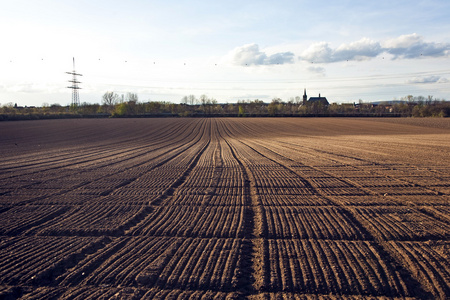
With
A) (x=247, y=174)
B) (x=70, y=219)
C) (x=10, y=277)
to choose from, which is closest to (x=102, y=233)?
(x=70, y=219)

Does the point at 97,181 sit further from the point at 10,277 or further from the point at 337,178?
the point at 337,178

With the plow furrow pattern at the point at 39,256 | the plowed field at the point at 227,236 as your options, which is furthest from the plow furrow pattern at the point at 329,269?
the plow furrow pattern at the point at 39,256

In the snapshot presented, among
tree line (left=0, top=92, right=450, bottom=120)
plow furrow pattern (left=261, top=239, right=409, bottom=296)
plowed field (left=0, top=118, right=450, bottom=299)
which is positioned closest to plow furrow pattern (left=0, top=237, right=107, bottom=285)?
plowed field (left=0, top=118, right=450, bottom=299)

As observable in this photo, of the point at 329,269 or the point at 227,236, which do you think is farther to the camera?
the point at 227,236

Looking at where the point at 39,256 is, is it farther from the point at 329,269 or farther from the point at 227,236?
the point at 329,269

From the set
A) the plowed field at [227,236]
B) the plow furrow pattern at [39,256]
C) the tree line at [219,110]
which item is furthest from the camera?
the tree line at [219,110]

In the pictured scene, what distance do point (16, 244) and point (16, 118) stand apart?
69978mm

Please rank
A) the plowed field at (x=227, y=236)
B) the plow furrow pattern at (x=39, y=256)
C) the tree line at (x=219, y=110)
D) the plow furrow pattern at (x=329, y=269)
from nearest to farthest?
the plow furrow pattern at (x=329, y=269)
the plowed field at (x=227, y=236)
the plow furrow pattern at (x=39, y=256)
the tree line at (x=219, y=110)

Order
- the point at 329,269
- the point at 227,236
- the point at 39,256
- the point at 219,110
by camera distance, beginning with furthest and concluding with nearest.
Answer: the point at 219,110
the point at 227,236
the point at 39,256
the point at 329,269

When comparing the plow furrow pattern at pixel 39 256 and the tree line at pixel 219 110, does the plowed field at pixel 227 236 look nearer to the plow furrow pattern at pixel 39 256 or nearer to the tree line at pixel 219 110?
the plow furrow pattern at pixel 39 256

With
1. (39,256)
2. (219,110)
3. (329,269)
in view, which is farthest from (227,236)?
(219,110)

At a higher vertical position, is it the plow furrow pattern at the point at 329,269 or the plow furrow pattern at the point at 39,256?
the plow furrow pattern at the point at 329,269

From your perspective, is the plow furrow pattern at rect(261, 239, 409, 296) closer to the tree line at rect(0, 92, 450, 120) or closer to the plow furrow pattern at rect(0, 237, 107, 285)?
the plow furrow pattern at rect(0, 237, 107, 285)

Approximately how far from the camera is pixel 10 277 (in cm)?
561
